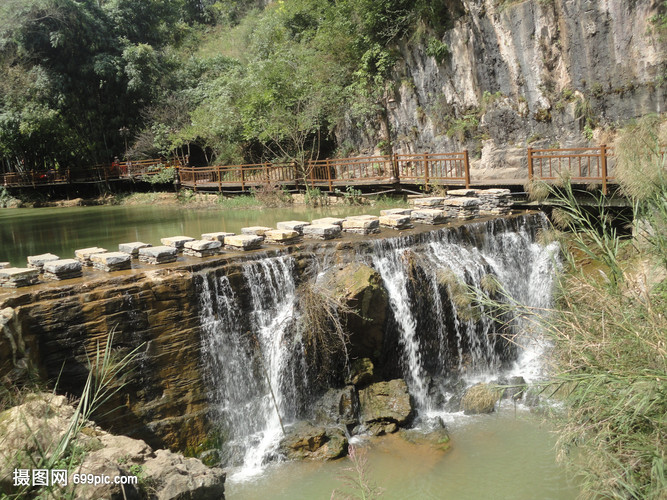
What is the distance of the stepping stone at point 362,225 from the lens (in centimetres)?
1012

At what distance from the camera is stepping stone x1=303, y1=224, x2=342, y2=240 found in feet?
31.7

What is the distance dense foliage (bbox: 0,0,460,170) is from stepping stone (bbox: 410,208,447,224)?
8268mm

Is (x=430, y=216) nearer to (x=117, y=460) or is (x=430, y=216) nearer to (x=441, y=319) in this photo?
(x=441, y=319)

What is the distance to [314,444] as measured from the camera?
23.4 ft

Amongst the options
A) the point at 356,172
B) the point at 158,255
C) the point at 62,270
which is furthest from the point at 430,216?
the point at 356,172

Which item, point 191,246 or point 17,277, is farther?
point 191,246

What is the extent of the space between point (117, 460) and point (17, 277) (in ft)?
11.5

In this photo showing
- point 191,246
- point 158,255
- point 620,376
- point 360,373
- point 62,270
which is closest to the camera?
point 620,376

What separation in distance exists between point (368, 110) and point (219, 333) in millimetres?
14538

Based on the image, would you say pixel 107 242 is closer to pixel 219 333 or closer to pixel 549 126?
pixel 219 333

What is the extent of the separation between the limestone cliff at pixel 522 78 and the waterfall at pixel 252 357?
10.4 meters

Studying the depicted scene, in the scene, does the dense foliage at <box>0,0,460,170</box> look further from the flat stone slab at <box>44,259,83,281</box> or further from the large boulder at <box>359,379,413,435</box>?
the large boulder at <box>359,379,413,435</box>

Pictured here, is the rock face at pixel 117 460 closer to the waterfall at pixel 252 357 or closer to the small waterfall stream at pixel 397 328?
the small waterfall stream at pixel 397 328

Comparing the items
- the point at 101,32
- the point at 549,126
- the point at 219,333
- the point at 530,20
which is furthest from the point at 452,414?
the point at 101,32
